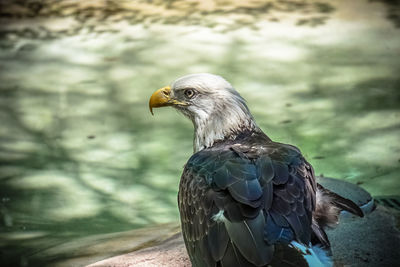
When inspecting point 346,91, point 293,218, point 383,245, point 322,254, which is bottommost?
point 346,91

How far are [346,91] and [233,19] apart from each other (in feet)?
10.6

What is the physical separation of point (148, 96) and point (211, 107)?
11.5 ft

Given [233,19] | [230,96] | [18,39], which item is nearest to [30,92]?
[18,39]

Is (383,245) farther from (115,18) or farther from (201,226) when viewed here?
(115,18)

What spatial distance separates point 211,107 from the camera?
10.7 feet

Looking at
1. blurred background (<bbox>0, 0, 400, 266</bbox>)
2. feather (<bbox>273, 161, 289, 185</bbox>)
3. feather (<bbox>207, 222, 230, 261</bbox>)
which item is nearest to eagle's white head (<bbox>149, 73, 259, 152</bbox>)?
feather (<bbox>273, 161, 289, 185</bbox>)

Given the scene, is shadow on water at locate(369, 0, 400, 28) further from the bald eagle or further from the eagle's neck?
the bald eagle

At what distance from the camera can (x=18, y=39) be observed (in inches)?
347

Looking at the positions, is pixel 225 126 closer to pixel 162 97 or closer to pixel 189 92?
pixel 189 92

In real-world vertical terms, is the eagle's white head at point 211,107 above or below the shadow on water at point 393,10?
above

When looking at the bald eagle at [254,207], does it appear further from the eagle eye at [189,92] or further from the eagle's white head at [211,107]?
the eagle eye at [189,92]

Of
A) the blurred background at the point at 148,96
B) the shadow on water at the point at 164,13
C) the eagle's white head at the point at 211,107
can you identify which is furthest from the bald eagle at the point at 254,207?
the shadow on water at the point at 164,13

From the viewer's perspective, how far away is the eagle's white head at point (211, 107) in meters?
3.20

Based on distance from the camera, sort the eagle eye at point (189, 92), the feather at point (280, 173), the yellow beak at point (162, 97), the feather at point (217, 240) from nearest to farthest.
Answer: the feather at point (217, 240) → the feather at point (280, 173) → the eagle eye at point (189, 92) → the yellow beak at point (162, 97)
